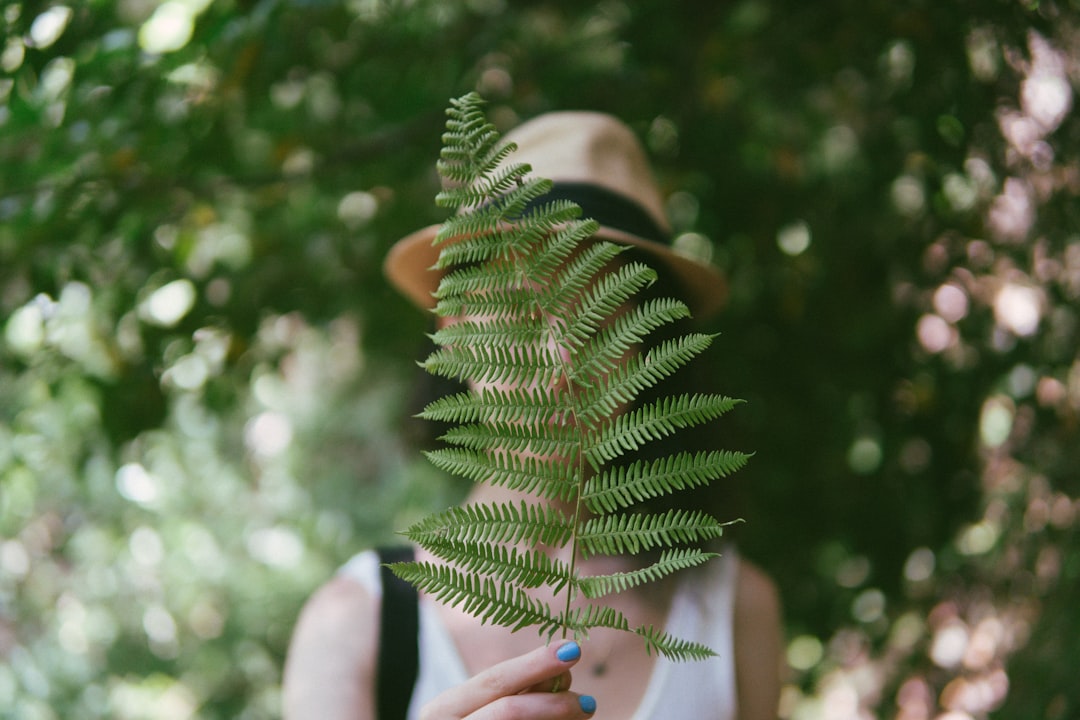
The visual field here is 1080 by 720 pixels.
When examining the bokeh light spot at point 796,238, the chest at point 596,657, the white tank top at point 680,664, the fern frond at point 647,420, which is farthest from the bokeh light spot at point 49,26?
the bokeh light spot at point 796,238

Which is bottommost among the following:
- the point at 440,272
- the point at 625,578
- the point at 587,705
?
the point at 440,272

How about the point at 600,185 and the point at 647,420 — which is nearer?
the point at 647,420

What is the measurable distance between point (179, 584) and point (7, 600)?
0.73 meters

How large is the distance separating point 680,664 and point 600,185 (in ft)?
2.22

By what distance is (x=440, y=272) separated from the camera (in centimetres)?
138

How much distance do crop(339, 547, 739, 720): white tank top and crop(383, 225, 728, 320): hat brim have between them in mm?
461

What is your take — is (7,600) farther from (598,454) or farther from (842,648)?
(598,454)

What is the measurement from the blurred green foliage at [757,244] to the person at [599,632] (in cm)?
45

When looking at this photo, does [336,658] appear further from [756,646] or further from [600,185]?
[600,185]

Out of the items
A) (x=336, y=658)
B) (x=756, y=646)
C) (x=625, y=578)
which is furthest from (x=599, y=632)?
(x=625, y=578)

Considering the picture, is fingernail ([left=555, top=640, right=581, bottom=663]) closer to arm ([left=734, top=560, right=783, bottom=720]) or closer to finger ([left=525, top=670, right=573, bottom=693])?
finger ([left=525, top=670, right=573, bottom=693])

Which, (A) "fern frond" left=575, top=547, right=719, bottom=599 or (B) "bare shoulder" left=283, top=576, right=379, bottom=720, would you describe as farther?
(B) "bare shoulder" left=283, top=576, right=379, bottom=720

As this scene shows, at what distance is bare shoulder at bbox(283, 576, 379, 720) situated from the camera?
3.83ft

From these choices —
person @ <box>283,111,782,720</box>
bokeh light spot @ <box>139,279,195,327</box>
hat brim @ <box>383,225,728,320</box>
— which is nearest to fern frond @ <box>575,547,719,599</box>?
person @ <box>283,111,782,720</box>
